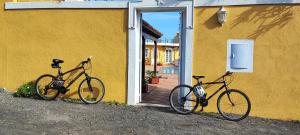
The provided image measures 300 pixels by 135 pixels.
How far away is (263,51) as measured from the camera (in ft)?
28.8

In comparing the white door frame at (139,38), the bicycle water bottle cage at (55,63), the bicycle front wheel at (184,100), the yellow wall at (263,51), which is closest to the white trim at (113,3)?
the white door frame at (139,38)

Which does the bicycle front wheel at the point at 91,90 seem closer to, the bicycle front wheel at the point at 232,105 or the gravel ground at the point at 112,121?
the gravel ground at the point at 112,121

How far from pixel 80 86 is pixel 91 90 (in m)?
0.32

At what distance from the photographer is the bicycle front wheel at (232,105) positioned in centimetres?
863

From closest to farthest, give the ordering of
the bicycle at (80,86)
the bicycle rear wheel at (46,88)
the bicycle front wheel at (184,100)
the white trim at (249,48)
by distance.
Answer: the white trim at (249,48) → the bicycle front wheel at (184,100) → the bicycle at (80,86) → the bicycle rear wheel at (46,88)

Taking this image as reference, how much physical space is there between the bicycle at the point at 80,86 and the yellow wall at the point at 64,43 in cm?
17

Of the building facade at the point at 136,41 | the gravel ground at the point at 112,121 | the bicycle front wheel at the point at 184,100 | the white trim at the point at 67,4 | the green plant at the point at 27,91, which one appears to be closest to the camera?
the gravel ground at the point at 112,121

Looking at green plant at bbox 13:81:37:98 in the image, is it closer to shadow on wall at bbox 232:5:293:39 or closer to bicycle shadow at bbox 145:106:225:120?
bicycle shadow at bbox 145:106:225:120

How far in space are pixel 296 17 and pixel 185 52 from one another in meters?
2.64

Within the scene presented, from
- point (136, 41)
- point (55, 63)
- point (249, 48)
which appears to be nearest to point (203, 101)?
point (249, 48)

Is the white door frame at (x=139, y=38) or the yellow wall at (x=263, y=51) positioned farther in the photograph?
the white door frame at (x=139, y=38)

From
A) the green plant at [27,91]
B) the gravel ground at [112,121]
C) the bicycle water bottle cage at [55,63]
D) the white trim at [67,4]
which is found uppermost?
the white trim at [67,4]

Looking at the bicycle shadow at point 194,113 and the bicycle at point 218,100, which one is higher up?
the bicycle at point 218,100

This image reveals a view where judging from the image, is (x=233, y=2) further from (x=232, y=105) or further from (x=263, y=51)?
(x=232, y=105)
